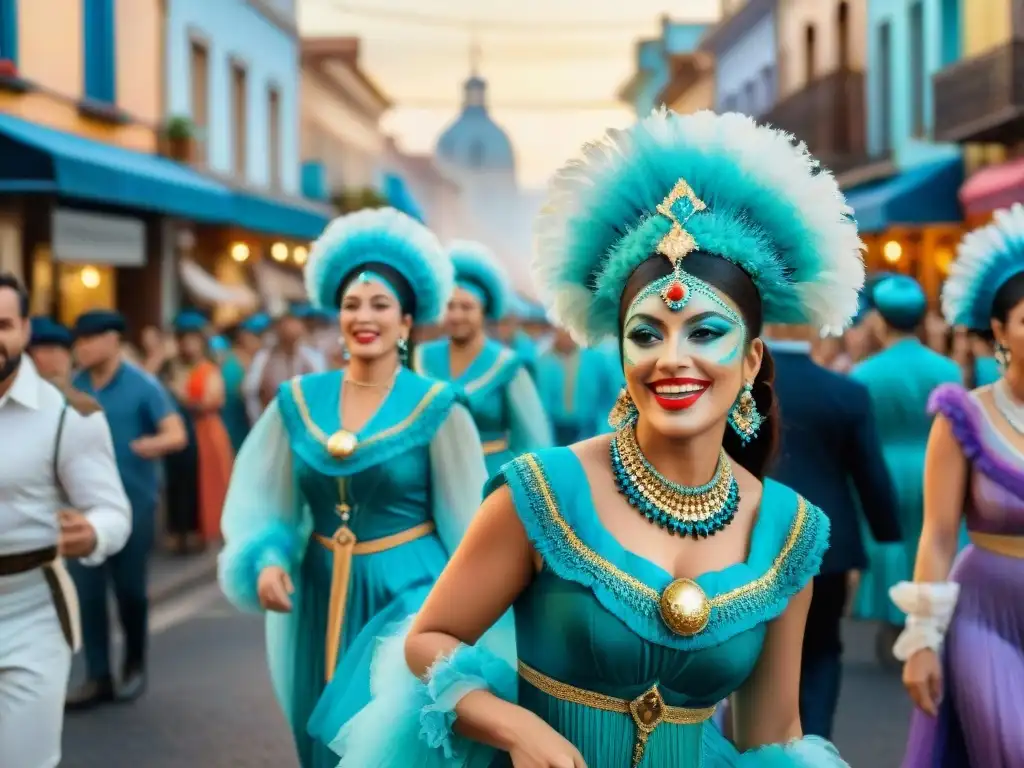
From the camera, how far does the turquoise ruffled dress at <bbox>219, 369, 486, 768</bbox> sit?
18.8ft

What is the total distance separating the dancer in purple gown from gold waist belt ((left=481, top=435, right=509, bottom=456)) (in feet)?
14.4

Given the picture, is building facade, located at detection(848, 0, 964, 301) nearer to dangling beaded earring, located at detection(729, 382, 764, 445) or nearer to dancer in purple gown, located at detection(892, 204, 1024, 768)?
dancer in purple gown, located at detection(892, 204, 1024, 768)

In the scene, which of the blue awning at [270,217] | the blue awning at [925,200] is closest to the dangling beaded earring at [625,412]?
the blue awning at [270,217]

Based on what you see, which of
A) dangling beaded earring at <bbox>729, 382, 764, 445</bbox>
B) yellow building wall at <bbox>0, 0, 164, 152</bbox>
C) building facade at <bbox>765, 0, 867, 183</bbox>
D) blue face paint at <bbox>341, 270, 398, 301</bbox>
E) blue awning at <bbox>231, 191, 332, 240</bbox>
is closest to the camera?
dangling beaded earring at <bbox>729, 382, 764, 445</bbox>

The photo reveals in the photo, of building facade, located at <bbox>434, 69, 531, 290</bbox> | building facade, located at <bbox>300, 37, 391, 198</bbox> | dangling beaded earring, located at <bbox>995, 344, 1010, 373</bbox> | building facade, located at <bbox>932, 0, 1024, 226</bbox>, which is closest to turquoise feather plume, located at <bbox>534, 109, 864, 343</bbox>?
dangling beaded earring, located at <bbox>995, 344, 1010, 373</bbox>

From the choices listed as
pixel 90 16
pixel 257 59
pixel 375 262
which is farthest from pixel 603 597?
pixel 257 59

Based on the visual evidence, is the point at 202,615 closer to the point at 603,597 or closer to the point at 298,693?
the point at 298,693

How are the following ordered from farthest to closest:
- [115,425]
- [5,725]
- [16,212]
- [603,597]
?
[16,212]
[115,425]
[5,725]
[603,597]

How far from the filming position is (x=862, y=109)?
30.3 meters

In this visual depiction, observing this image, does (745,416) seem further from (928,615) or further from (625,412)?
(928,615)

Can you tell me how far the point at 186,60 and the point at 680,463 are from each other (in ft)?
81.0

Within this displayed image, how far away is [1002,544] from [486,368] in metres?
4.93

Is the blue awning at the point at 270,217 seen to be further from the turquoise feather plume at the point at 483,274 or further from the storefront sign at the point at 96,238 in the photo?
the turquoise feather plume at the point at 483,274

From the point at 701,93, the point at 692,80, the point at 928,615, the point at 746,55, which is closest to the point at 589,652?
the point at 928,615
